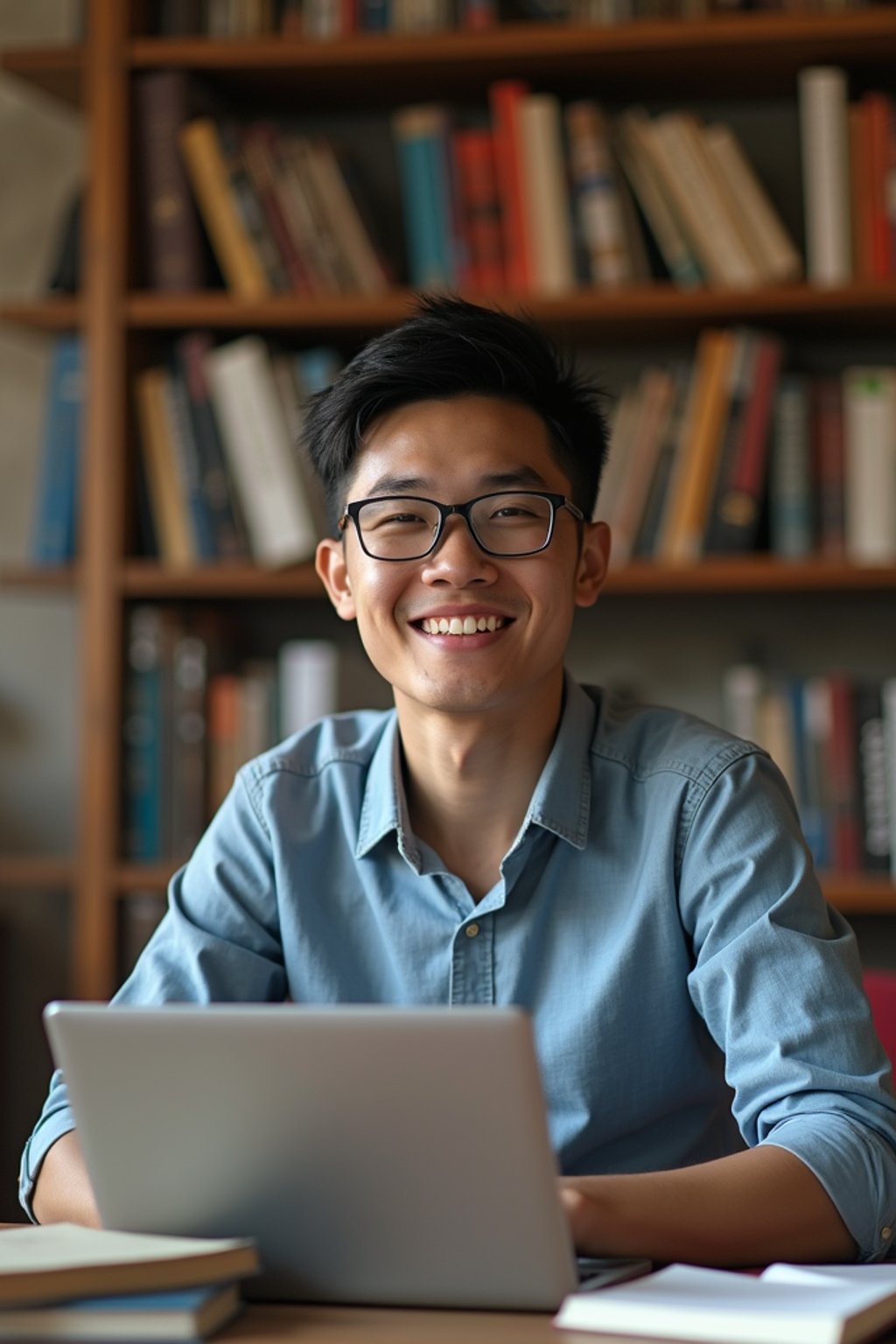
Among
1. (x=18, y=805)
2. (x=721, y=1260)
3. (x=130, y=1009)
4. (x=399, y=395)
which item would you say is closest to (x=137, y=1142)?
(x=130, y=1009)

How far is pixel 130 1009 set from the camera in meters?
0.86

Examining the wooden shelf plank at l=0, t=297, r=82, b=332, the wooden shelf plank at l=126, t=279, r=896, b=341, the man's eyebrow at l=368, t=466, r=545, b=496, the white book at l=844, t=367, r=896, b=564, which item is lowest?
the man's eyebrow at l=368, t=466, r=545, b=496

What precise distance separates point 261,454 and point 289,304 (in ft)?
0.78

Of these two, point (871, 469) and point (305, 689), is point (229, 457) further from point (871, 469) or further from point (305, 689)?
point (871, 469)

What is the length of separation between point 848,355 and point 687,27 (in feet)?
1.94

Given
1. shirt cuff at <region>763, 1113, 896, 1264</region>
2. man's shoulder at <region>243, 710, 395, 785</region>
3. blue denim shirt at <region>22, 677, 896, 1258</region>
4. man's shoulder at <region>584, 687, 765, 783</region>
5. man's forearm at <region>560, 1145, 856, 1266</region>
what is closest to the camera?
man's forearm at <region>560, 1145, 856, 1266</region>

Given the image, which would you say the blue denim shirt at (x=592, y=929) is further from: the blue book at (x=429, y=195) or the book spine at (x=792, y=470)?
the blue book at (x=429, y=195)

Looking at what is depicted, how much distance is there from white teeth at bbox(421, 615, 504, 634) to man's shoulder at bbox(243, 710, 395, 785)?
16 centimetres

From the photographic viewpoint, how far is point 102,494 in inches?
99.9

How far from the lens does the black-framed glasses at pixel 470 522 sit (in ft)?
4.59

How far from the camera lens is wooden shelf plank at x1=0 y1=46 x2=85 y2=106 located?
2.58 meters

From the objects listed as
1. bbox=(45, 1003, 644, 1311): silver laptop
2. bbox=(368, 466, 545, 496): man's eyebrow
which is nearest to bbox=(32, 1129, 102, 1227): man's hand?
bbox=(45, 1003, 644, 1311): silver laptop

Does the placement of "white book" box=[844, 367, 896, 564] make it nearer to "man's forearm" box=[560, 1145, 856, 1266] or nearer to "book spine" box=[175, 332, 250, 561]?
"book spine" box=[175, 332, 250, 561]

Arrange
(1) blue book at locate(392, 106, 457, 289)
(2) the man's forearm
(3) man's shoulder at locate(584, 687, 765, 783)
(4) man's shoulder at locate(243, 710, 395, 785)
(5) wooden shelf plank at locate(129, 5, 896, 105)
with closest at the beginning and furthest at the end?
1. (2) the man's forearm
2. (3) man's shoulder at locate(584, 687, 765, 783)
3. (4) man's shoulder at locate(243, 710, 395, 785)
4. (5) wooden shelf plank at locate(129, 5, 896, 105)
5. (1) blue book at locate(392, 106, 457, 289)
